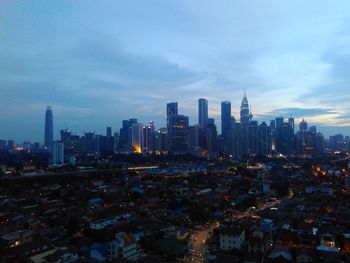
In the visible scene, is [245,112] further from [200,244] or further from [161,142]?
[200,244]

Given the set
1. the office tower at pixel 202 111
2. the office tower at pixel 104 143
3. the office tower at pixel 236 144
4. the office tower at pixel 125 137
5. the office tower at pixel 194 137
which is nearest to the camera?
the office tower at pixel 236 144

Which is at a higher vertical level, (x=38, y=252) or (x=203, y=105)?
(x=203, y=105)

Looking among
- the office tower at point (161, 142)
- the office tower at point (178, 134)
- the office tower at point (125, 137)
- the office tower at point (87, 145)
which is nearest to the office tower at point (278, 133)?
the office tower at point (178, 134)

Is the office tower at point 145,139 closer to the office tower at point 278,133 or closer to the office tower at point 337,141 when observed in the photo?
the office tower at point 278,133

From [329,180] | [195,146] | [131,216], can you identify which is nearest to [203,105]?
[195,146]

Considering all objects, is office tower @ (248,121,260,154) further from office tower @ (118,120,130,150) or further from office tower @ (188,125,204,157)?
office tower @ (118,120,130,150)

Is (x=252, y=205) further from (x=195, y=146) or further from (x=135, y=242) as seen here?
(x=195, y=146)

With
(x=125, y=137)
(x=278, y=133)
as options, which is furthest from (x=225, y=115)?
(x=125, y=137)

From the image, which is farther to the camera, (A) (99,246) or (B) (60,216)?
(B) (60,216)

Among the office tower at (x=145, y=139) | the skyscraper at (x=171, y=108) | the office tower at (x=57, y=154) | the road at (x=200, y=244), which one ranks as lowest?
the road at (x=200, y=244)
